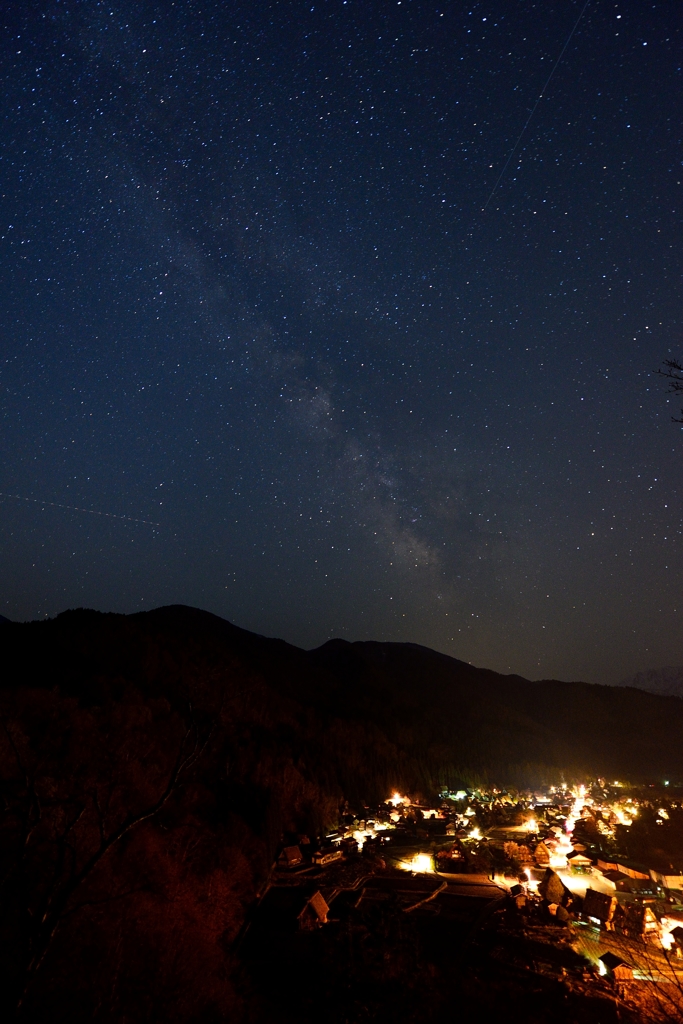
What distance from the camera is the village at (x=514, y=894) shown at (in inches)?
656

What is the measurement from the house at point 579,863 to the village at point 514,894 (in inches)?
3.6

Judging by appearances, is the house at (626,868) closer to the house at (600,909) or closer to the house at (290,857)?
the house at (600,909)

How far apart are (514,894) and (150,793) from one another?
1900 cm

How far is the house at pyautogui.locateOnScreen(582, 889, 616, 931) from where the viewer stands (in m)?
21.1

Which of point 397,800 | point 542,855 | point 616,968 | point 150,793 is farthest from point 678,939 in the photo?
point 397,800

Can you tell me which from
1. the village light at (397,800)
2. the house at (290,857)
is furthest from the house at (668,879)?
the village light at (397,800)

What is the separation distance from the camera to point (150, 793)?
2545 cm

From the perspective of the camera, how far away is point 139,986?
12516 millimetres

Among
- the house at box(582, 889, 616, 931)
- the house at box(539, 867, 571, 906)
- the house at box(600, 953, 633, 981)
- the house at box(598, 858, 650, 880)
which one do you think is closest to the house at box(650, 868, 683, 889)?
the house at box(598, 858, 650, 880)

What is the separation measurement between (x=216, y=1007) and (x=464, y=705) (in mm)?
157710

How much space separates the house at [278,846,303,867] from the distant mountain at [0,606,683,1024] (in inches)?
32.6

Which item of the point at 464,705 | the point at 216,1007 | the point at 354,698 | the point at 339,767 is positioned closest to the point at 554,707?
the point at 464,705

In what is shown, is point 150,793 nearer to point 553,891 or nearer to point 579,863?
point 553,891

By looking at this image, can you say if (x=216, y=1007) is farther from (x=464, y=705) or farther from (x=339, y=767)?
(x=464, y=705)
